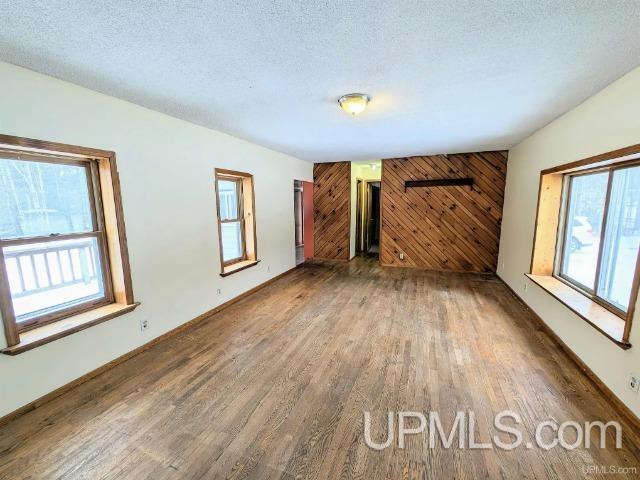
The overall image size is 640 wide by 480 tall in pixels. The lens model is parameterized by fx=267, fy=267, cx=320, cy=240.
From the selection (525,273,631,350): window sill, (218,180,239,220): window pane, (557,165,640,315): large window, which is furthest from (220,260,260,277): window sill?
(557,165,640,315): large window

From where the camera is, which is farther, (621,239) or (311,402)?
(621,239)

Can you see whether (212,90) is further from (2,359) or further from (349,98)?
(2,359)

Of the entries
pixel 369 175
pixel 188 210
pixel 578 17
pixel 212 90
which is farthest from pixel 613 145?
pixel 369 175

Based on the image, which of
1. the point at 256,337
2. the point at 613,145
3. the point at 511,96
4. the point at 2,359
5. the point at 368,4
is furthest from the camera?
the point at 256,337

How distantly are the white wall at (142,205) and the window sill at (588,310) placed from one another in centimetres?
392

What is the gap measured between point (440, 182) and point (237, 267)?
4315mm

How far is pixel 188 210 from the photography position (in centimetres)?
317

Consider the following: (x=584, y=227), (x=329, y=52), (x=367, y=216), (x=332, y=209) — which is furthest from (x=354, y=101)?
(x=367, y=216)

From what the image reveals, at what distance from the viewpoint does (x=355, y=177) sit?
674cm

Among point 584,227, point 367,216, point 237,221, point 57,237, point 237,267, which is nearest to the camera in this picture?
point 57,237

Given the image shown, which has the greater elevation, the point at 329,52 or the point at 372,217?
the point at 329,52

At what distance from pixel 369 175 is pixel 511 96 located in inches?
205

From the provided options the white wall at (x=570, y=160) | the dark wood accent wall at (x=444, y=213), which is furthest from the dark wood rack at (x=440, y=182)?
the white wall at (x=570, y=160)

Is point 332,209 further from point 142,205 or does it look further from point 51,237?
point 51,237
